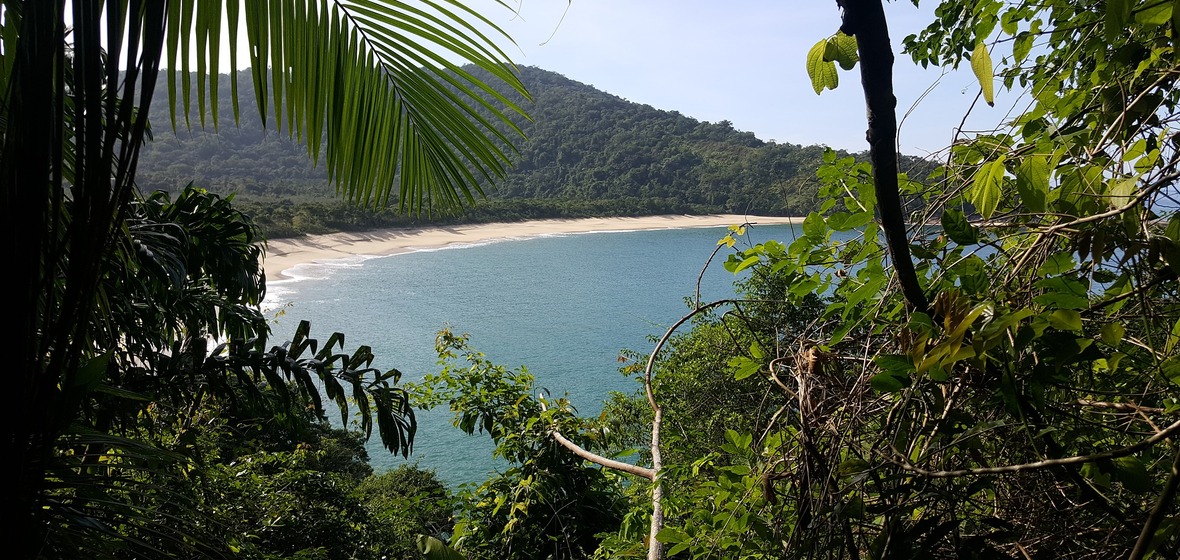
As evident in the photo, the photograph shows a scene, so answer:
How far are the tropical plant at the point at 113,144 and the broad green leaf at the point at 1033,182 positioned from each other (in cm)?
66

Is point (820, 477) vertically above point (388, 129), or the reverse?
point (388, 129)

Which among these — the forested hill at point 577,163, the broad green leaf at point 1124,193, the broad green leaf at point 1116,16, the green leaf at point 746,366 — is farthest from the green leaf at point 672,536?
the forested hill at point 577,163

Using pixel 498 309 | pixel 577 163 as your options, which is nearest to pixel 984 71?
pixel 498 309

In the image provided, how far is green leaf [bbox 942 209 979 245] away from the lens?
0.68m

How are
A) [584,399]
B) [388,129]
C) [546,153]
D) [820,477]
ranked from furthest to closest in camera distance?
[546,153]
[584,399]
[388,129]
[820,477]

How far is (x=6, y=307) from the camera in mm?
540

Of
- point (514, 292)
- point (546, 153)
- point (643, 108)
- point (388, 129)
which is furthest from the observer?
point (643, 108)

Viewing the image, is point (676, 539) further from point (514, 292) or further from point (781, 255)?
point (514, 292)

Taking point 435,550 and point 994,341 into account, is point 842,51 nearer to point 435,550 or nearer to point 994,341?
point 994,341

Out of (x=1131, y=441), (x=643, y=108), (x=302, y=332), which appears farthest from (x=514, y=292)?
(x=643, y=108)

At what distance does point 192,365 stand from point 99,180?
1.95m

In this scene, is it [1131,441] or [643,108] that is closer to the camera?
[1131,441]

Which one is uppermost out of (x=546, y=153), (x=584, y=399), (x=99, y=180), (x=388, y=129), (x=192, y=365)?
(x=546, y=153)

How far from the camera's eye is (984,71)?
2.27ft
